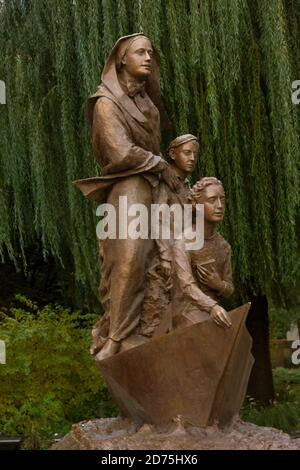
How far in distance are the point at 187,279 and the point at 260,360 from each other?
193 inches

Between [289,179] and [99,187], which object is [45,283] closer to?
[289,179]

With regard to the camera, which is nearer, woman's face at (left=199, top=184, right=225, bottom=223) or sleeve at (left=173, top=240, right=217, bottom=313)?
sleeve at (left=173, top=240, right=217, bottom=313)

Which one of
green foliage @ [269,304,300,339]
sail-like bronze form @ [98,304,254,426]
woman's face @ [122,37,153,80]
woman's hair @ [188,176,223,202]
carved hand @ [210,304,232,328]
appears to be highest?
woman's face @ [122,37,153,80]

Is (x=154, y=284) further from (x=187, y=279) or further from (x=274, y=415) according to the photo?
(x=274, y=415)

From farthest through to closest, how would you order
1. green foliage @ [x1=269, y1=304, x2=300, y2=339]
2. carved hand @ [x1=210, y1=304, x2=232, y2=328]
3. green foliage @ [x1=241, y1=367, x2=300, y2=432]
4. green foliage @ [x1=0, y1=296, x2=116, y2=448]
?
1. green foliage @ [x1=269, y1=304, x2=300, y2=339]
2. green foliage @ [x1=0, y1=296, x2=116, y2=448]
3. green foliage @ [x1=241, y1=367, x2=300, y2=432]
4. carved hand @ [x1=210, y1=304, x2=232, y2=328]

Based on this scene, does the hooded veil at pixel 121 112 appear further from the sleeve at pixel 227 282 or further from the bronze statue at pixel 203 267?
the sleeve at pixel 227 282

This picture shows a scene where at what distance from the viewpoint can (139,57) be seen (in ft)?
17.6

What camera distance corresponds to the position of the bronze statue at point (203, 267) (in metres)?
4.96

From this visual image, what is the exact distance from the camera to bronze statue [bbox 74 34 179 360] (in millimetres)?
5129

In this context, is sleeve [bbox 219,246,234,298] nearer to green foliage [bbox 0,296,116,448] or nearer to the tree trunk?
green foliage [bbox 0,296,116,448]

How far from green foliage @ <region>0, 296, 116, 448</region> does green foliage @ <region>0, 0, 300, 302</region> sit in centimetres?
146

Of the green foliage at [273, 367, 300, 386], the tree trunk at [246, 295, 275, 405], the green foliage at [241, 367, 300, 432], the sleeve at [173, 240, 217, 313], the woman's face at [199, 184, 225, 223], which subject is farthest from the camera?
the green foliage at [273, 367, 300, 386]

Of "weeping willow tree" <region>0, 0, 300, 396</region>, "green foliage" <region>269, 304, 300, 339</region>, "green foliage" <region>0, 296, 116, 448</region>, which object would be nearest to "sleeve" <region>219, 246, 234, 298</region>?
"weeping willow tree" <region>0, 0, 300, 396</region>

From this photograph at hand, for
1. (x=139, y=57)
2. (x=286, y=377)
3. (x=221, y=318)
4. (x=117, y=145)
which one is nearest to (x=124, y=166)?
(x=117, y=145)
